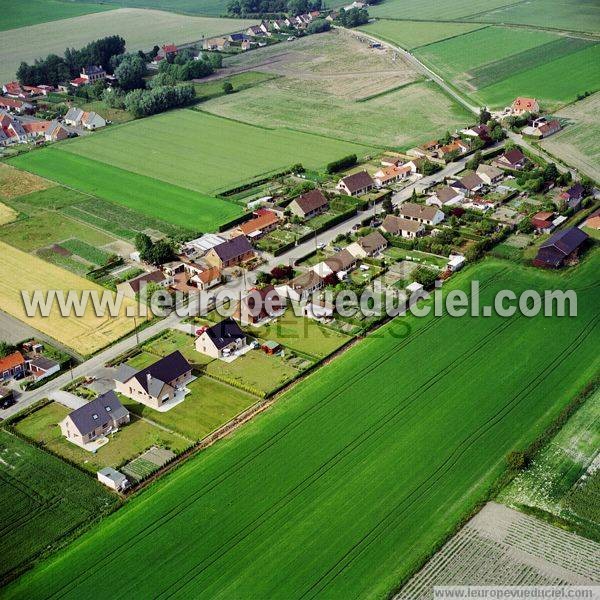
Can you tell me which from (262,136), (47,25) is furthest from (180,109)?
(47,25)

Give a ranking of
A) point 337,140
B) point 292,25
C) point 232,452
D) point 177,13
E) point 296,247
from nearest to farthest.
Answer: point 232,452 → point 296,247 → point 337,140 → point 292,25 → point 177,13

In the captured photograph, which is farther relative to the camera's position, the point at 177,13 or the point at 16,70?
the point at 177,13

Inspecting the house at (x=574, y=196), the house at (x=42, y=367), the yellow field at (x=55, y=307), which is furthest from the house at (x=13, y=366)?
the house at (x=574, y=196)

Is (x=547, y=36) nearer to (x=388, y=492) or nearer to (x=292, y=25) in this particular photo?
(x=292, y=25)

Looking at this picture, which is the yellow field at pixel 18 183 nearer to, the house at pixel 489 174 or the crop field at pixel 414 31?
the house at pixel 489 174

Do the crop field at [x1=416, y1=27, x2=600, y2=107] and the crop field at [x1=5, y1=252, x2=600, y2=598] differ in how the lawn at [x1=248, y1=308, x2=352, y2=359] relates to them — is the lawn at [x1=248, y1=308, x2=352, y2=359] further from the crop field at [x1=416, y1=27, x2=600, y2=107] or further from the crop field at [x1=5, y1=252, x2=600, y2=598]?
the crop field at [x1=416, y1=27, x2=600, y2=107]

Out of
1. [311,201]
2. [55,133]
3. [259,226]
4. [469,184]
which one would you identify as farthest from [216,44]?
[259,226]

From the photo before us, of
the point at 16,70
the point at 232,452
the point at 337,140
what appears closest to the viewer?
the point at 232,452
